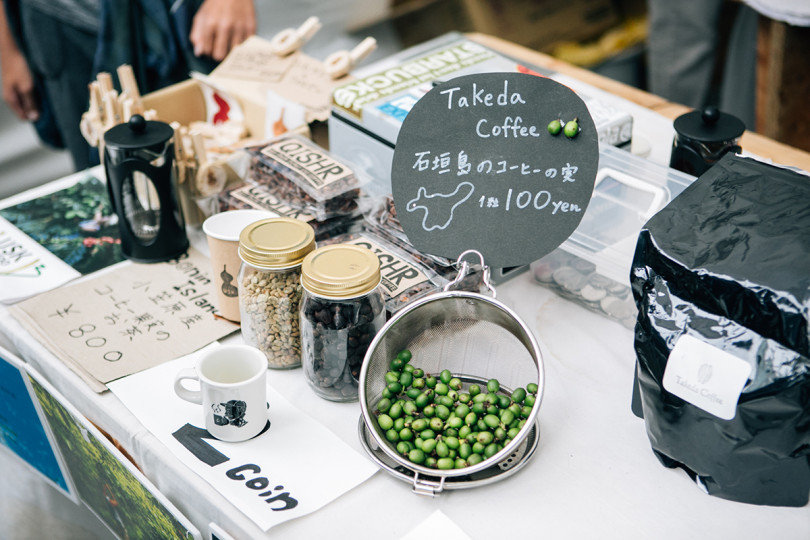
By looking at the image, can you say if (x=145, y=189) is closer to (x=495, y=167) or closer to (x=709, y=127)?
(x=495, y=167)

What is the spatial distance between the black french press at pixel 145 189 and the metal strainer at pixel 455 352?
19.6 inches

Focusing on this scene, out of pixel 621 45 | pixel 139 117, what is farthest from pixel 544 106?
pixel 621 45

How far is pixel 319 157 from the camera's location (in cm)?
117

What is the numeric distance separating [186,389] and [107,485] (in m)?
0.29

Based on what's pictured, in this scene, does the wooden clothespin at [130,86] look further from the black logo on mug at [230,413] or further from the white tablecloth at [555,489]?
the black logo on mug at [230,413]

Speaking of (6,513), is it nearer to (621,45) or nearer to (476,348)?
(476,348)

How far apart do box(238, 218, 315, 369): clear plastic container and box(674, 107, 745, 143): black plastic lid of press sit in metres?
0.57

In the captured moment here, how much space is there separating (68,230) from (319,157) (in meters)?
0.49

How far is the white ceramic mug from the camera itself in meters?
0.84

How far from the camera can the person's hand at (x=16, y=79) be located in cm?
209

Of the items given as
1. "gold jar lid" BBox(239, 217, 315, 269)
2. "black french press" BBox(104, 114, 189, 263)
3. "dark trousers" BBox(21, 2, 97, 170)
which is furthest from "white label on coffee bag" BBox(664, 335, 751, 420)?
"dark trousers" BBox(21, 2, 97, 170)

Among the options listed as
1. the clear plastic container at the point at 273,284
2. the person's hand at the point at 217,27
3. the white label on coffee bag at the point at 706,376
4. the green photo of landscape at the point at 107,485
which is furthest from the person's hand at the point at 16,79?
the white label on coffee bag at the point at 706,376

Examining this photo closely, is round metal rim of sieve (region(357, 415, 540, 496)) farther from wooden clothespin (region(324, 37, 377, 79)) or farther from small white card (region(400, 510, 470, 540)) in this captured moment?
wooden clothespin (region(324, 37, 377, 79))

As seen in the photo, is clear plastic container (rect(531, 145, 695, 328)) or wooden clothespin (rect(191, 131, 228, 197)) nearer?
clear plastic container (rect(531, 145, 695, 328))
